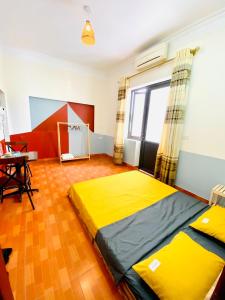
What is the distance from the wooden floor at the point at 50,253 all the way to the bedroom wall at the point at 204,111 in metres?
1.95

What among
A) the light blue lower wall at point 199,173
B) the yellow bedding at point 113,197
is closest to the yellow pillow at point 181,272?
the yellow bedding at point 113,197

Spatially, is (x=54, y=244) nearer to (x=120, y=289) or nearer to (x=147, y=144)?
(x=120, y=289)

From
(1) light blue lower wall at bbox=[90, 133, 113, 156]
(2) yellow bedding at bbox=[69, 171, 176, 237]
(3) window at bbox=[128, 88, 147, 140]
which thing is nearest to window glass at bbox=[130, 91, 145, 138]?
(3) window at bbox=[128, 88, 147, 140]

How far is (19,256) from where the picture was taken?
119 centimetres

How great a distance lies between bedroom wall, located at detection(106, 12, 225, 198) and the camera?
187 centimetres

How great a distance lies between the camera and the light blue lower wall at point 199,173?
194 cm

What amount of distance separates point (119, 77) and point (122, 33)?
4.55ft

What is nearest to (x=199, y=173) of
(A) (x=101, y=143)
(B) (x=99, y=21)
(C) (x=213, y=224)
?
(C) (x=213, y=224)

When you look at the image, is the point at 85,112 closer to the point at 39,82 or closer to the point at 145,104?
the point at 39,82

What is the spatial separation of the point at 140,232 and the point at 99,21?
2999mm

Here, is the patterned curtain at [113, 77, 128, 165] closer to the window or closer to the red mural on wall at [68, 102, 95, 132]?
the window

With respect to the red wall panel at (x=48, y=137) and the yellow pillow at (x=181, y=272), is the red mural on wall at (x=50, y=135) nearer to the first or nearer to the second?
the red wall panel at (x=48, y=137)

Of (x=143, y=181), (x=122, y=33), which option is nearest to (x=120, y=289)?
(x=143, y=181)

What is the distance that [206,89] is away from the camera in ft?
6.55
